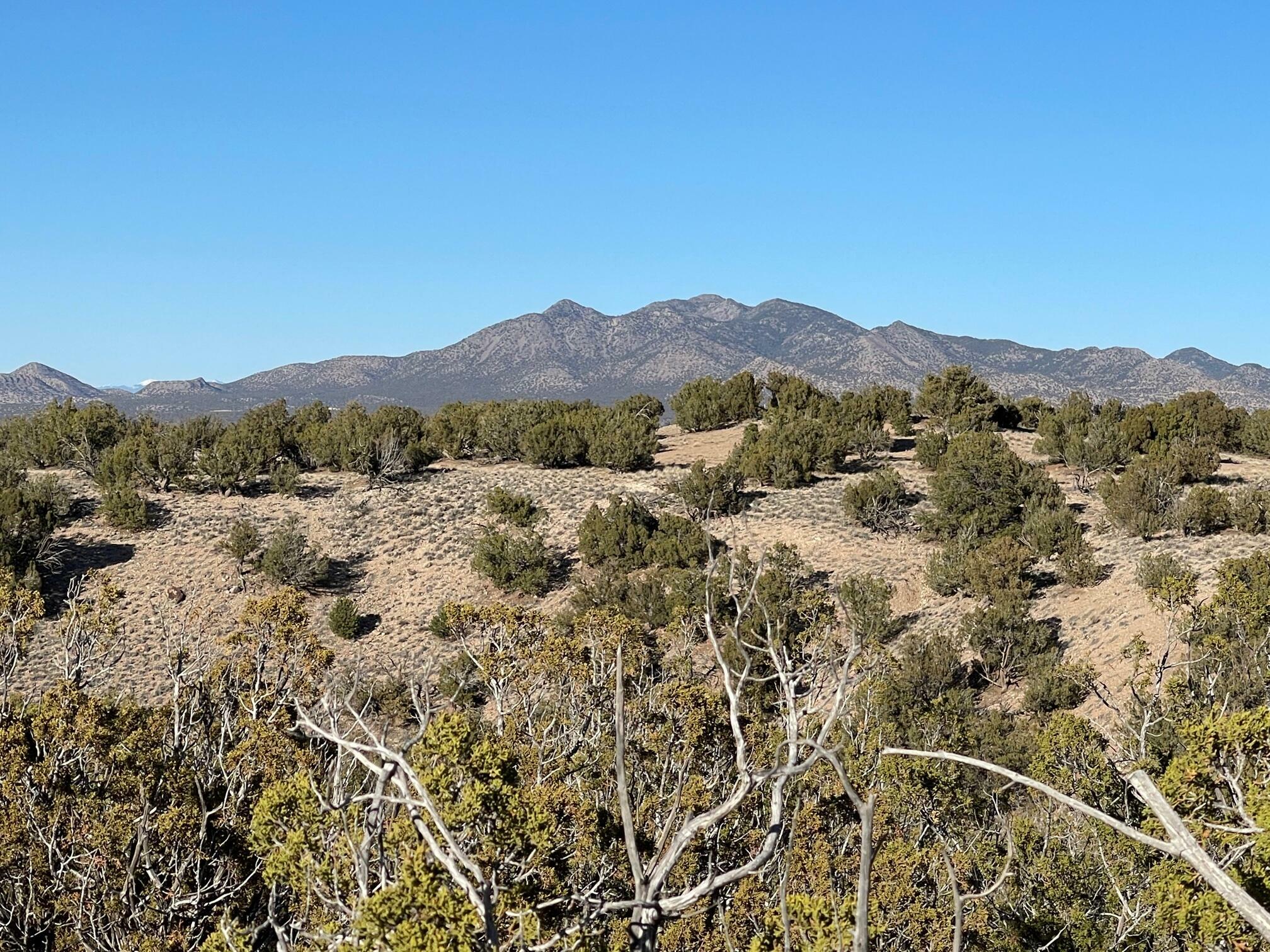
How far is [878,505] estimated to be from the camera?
28969mm

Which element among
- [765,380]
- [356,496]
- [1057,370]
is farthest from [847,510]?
[1057,370]

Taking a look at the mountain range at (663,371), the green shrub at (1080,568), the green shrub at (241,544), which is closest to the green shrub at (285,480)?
the green shrub at (241,544)

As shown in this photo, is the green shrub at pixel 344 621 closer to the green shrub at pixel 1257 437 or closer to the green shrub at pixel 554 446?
the green shrub at pixel 554 446

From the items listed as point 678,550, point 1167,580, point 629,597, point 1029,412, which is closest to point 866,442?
point 1029,412

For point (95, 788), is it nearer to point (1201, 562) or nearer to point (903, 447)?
point (1201, 562)

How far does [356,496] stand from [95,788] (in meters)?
24.1

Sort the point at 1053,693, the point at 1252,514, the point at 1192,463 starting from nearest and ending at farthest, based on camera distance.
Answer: the point at 1053,693
the point at 1252,514
the point at 1192,463

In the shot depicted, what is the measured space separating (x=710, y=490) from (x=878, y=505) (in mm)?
5702

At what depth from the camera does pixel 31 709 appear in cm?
1098

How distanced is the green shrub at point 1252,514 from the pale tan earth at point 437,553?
40 cm

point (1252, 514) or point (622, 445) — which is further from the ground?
point (622, 445)

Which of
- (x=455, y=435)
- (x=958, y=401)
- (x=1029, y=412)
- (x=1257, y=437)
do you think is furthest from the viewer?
(x=1029, y=412)

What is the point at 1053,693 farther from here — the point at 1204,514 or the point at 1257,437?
the point at 1257,437

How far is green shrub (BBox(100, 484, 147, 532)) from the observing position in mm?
29078
